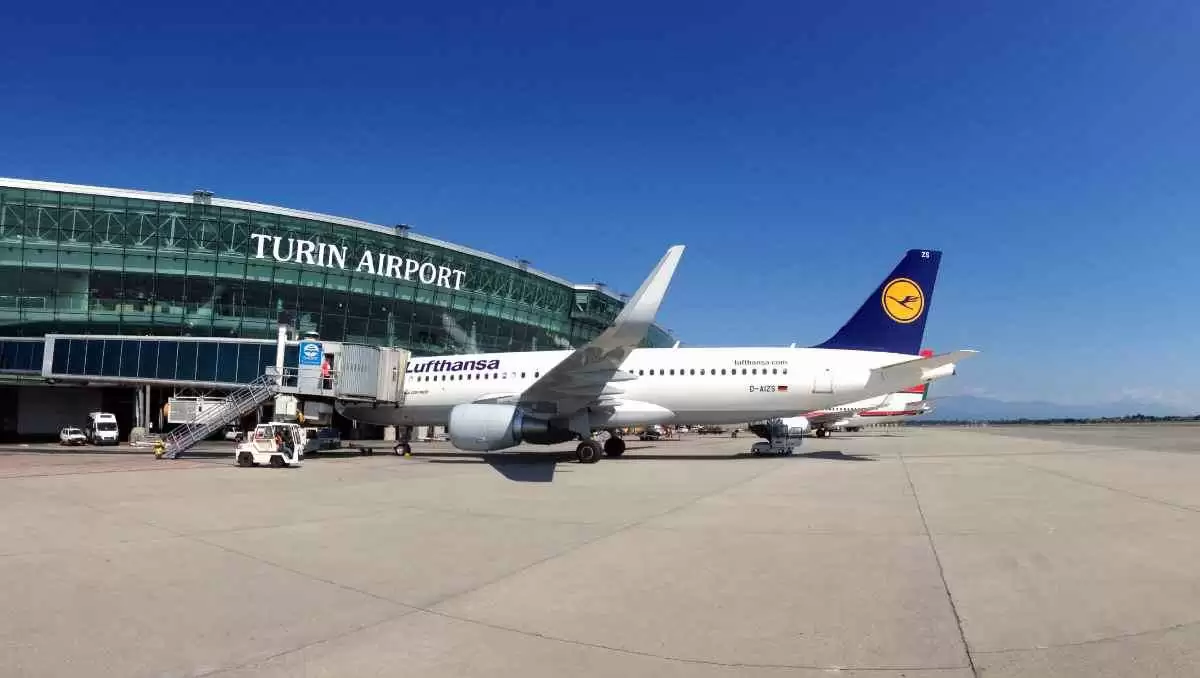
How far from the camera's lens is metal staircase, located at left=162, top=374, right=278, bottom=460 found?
2311 centimetres

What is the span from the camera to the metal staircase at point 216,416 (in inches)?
910

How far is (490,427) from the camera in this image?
1864 cm

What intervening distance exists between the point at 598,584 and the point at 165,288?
138ft

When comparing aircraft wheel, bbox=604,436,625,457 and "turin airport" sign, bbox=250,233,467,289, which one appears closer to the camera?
aircraft wheel, bbox=604,436,625,457

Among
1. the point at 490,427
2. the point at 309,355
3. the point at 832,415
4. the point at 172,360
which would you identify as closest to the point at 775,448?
the point at 490,427

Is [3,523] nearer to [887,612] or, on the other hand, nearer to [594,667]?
[594,667]

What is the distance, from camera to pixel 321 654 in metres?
4.36

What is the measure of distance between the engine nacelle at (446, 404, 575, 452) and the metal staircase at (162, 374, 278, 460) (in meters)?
8.81

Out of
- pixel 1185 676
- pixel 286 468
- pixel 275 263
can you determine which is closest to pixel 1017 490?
pixel 1185 676

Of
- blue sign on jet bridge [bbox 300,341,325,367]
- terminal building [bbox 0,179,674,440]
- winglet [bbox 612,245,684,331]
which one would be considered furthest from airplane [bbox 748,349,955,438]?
→ terminal building [bbox 0,179,674,440]

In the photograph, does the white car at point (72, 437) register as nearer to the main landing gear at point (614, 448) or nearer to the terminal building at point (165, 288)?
the terminal building at point (165, 288)

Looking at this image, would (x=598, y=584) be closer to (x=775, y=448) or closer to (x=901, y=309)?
(x=901, y=309)


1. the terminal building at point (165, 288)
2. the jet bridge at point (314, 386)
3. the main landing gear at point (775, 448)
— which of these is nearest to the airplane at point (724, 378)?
the jet bridge at point (314, 386)

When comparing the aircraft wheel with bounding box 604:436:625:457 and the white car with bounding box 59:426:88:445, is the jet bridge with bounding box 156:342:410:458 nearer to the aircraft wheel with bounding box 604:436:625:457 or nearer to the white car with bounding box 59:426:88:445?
the aircraft wheel with bounding box 604:436:625:457
